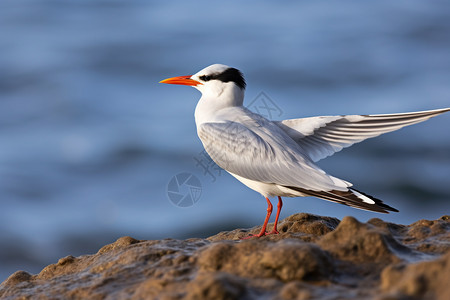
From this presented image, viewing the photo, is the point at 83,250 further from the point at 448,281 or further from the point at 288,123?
the point at 448,281

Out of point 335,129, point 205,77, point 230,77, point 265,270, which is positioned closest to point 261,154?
Result: point 335,129

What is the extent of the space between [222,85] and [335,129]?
1.34m

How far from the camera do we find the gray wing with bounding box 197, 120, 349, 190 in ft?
17.1

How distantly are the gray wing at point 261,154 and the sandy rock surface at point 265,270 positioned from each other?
1.11 metres

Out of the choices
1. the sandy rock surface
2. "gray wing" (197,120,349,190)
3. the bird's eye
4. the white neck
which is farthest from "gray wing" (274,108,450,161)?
the sandy rock surface

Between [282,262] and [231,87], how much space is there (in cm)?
352

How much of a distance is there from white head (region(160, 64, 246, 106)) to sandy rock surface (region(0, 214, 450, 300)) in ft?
7.74

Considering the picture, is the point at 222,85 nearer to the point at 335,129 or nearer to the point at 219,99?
the point at 219,99

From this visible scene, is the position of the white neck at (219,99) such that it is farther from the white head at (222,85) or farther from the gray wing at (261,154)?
the gray wing at (261,154)

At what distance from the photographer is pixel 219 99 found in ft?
20.3

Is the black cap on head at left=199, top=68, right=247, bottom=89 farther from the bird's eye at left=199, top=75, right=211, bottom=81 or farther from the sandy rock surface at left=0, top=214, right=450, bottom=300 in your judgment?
the sandy rock surface at left=0, top=214, right=450, bottom=300

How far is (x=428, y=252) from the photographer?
12.0ft

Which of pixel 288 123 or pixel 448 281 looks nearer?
pixel 448 281

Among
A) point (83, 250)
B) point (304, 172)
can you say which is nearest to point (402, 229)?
point (304, 172)
